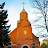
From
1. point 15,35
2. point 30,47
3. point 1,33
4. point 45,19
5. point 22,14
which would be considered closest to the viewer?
point 45,19

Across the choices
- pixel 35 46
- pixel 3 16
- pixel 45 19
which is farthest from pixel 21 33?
pixel 45 19

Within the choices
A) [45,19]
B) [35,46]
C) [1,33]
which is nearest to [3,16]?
[1,33]

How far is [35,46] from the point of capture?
128 feet

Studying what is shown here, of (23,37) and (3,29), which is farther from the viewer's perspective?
(23,37)

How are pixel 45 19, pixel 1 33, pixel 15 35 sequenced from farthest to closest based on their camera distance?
pixel 15 35, pixel 1 33, pixel 45 19

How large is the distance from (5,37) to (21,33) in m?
17.6

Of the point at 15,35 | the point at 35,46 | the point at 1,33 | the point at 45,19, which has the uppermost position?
the point at 45,19

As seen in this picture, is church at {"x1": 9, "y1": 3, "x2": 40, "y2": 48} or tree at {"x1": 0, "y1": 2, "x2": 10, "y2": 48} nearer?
tree at {"x1": 0, "y1": 2, "x2": 10, "y2": 48}

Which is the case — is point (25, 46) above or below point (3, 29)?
below

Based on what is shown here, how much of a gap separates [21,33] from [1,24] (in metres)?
17.4

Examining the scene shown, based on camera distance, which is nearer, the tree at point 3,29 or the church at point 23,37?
the tree at point 3,29

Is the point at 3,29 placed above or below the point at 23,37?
above

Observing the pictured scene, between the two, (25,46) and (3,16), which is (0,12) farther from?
(25,46)

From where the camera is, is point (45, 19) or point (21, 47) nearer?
point (45, 19)
